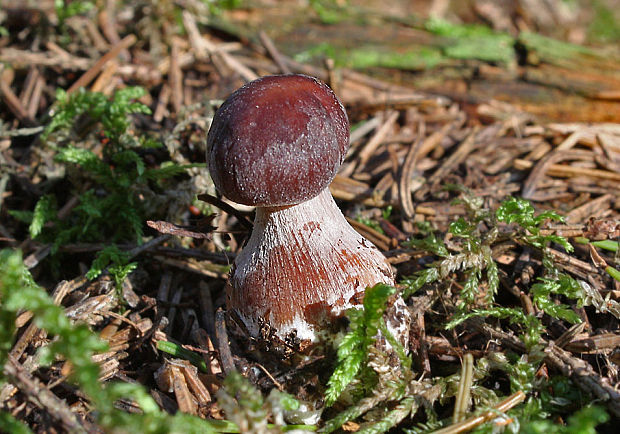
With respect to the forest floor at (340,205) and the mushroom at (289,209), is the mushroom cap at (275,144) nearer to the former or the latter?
the mushroom at (289,209)

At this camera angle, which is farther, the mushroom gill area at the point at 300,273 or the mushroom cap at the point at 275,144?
the mushroom gill area at the point at 300,273

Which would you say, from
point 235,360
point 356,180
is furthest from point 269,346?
point 356,180

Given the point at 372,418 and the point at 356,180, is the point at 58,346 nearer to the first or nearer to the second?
the point at 372,418

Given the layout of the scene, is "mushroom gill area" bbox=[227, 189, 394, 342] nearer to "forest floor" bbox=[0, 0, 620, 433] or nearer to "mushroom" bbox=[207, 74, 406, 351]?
"mushroom" bbox=[207, 74, 406, 351]

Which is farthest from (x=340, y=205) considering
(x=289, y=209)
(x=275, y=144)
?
(x=275, y=144)

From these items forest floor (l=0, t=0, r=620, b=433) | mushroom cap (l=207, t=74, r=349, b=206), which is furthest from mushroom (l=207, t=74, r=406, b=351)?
forest floor (l=0, t=0, r=620, b=433)

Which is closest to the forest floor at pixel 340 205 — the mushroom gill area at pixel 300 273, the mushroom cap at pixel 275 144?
the mushroom gill area at pixel 300 273

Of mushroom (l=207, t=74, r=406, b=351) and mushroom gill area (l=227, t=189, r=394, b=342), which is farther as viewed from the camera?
mushroom gill area (l=227, t=189, r=394, b=342)
